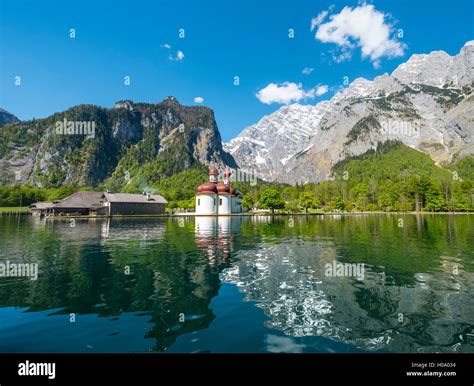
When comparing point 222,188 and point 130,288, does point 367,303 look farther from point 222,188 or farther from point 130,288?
point 222,188

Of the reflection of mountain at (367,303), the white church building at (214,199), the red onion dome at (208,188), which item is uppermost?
the red onion dome at (208,188)

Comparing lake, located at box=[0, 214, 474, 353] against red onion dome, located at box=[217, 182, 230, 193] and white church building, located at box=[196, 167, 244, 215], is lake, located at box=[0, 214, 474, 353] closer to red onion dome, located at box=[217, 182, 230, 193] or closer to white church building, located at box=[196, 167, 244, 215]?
white church building, located at box=[196, 167, 244, 215]

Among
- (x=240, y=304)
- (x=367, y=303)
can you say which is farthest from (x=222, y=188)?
(x=367, y=303)

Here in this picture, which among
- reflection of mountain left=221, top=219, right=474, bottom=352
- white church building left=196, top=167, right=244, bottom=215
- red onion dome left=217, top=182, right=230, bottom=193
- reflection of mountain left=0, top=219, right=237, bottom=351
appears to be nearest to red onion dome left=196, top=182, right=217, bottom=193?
white church building left=196, top=167, right=244, bottom=215

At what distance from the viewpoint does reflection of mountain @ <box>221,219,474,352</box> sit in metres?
7.82

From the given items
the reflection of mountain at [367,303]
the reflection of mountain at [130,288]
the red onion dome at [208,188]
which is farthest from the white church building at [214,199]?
the reflection of mountain at [367,303]

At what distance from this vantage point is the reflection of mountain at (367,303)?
308 inches

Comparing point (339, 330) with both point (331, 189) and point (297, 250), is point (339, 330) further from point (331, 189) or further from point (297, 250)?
point (331, 189)

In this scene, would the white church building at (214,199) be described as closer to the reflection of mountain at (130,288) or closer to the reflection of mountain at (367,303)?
the reflection of mountain at (130,288)

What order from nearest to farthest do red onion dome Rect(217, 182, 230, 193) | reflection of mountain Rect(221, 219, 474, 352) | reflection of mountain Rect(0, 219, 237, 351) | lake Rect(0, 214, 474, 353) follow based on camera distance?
lake Rect(0, 214, 474, 353) → reflection of mountain Rect(221, 219, 474, 352) → reflection of mountain Rect(0, 219, 237, 351) → red onion dome Rect(217, 182, 230, 193)

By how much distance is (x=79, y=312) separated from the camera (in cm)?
970

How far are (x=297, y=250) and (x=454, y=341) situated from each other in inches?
599

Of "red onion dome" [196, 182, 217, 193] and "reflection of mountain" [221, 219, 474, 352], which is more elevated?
"red onion dome" [196, 182, 217, 193]
